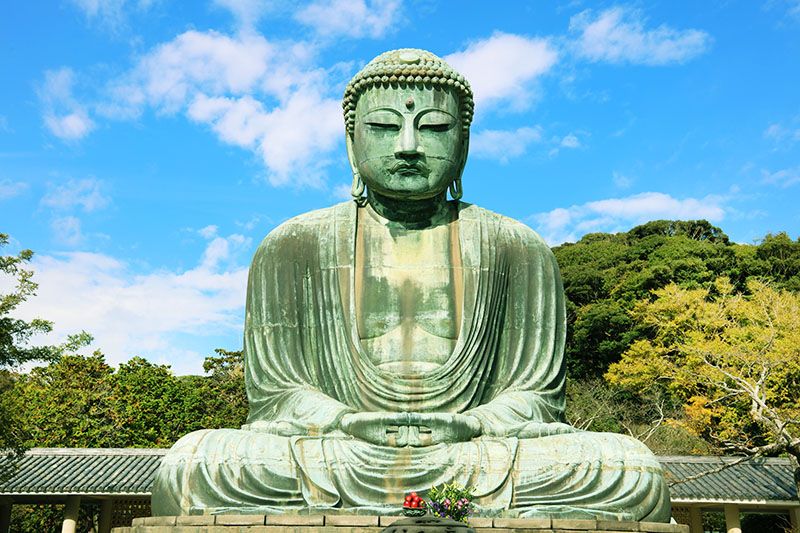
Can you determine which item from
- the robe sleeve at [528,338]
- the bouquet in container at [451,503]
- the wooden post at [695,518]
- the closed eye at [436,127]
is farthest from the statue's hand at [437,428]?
the wooden post at [695,518]

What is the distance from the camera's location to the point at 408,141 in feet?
26.5

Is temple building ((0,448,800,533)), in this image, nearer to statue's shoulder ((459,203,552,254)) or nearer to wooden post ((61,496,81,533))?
wooden post ((61,496,81,533))

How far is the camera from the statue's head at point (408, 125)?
8.16 meters

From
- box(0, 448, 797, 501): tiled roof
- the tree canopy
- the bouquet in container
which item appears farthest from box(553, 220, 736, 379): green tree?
the bouquet in container

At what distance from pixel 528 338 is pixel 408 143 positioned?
213 centimetres

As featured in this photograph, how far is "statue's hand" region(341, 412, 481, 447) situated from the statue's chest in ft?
3.31

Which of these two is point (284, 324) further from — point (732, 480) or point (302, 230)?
point (732, 480)

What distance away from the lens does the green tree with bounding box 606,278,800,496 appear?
2411 cm

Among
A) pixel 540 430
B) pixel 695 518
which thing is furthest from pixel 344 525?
pixel 695 518

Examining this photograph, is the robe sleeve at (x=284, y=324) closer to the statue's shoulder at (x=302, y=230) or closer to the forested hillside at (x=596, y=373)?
the statue's shoulder at (x=302, y=230)

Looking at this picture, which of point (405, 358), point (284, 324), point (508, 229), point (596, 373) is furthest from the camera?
point (596, 373)

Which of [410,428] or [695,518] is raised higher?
[410,428]

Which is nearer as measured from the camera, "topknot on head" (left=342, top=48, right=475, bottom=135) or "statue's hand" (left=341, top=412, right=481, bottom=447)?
"statue's hand" (left=341, top=412, right=481, bottom=447)

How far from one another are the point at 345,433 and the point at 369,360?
0.92 meters
